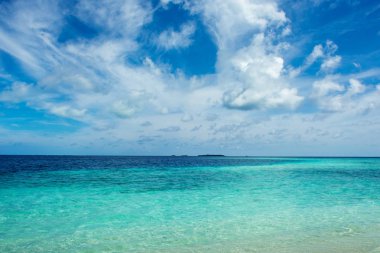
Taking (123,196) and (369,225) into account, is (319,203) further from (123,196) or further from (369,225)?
(123,196)

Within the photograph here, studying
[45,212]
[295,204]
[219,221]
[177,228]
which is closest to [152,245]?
[177,228]

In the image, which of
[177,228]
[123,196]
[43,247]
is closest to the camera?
[43,247]

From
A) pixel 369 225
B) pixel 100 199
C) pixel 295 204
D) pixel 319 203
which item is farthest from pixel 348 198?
pixel 100 199

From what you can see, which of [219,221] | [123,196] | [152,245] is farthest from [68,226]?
[123,196]

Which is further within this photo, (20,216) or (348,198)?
(348,198)

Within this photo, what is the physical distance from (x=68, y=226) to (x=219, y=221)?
16.9 ft

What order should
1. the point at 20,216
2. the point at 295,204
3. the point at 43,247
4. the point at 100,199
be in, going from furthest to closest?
1. the point at 100,199
2. the point at 295,204
3. the point at 20,216
4. the point at 43,247

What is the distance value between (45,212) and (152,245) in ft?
20.6

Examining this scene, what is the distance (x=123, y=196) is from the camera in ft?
51.3

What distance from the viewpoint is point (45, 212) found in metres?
11.5

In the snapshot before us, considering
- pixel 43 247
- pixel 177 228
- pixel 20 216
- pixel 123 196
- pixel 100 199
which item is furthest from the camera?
pixel 123 196

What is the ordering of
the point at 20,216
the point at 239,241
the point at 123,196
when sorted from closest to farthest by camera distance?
the point at 239,241
the point at 20,216
the point at 123,196

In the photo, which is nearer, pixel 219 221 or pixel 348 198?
pixel 219 221

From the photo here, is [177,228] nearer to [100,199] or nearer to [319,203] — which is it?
[100,199]
